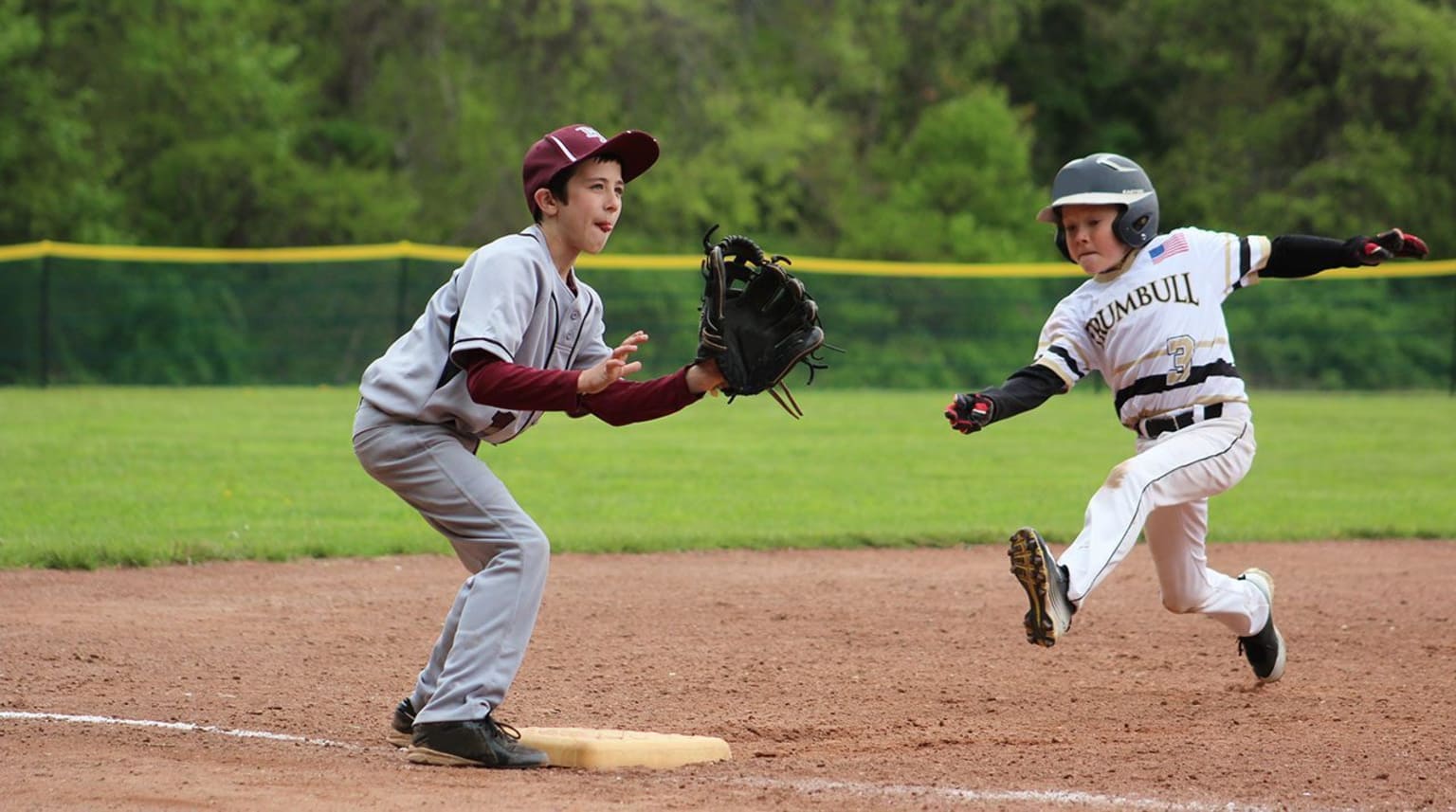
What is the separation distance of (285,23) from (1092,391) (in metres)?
18.3

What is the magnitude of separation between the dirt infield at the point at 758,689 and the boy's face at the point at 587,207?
142 cm

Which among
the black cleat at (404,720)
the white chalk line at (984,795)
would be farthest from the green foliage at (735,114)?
the white chalk line at (984,795)

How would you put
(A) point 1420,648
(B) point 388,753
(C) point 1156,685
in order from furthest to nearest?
(A) point 1420,648 → (C) point 1156,685 → (B) point 388,753

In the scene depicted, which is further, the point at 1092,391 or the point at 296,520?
the point at 1092,391

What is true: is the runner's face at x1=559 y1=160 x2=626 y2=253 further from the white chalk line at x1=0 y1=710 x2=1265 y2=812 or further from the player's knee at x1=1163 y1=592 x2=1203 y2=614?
the player's knee at x1=1163 y1=592 x2=1203 y2=614

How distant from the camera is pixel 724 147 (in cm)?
3272

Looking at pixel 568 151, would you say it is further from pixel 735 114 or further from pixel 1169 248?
pixel 735 114

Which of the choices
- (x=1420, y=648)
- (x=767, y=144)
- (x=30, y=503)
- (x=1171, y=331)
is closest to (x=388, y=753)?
(x=1171, y=331)

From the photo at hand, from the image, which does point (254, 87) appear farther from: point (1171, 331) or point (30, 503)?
point (1171, 331)

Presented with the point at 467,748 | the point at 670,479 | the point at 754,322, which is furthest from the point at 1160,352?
the point at 670,479

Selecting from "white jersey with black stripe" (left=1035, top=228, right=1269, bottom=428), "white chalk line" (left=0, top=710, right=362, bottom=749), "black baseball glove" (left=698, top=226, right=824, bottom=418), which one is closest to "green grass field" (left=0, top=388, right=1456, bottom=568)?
"white chalk line" (left=0, top=710, right=362, bottom=749)

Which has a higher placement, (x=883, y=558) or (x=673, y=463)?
(x=883, y=558)

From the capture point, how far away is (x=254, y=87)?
2897 cm

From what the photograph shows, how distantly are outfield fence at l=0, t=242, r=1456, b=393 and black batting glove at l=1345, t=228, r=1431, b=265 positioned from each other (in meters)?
15.9
